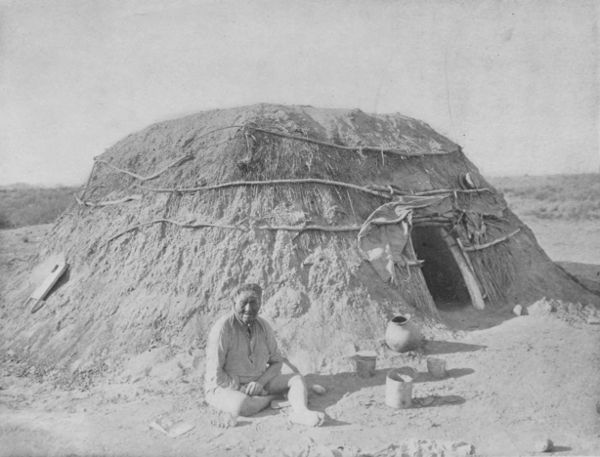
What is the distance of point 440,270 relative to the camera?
310 inches

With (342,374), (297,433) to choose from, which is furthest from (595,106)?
(297,433)

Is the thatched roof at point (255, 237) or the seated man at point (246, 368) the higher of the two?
the thatched roof at point (255, 237)

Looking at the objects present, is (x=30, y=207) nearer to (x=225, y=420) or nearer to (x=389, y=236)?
(x=389, y=236)

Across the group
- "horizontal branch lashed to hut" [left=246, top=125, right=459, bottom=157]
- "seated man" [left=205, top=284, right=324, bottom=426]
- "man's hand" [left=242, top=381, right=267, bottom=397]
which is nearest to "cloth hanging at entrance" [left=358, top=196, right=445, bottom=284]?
"horizontal branch lashed to hut" [left=246, top=125, right=459, bottom=157]

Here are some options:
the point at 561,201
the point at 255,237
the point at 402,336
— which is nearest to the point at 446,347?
the point at 402,336

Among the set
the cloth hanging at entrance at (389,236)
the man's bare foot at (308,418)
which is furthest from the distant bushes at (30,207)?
the man's bare foot at (308,418)

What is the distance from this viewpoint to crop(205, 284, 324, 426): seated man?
4277 mm

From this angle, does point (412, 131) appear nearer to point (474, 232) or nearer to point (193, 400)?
point (474, 232)

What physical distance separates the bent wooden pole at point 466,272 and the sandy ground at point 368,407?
31.8 inches

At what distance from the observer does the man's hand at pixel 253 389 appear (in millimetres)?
4375

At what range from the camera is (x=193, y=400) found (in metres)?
4.70

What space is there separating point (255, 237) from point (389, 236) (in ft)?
5.74

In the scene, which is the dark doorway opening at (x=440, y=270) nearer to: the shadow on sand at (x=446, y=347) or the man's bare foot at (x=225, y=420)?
the shadow on sand at (x=446, y=347)

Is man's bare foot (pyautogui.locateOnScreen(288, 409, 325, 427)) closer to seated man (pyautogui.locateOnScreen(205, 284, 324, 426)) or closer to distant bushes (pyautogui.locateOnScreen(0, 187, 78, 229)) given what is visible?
seated man (pyautogui.locateOnScreen(205, 284, 324, 426))
